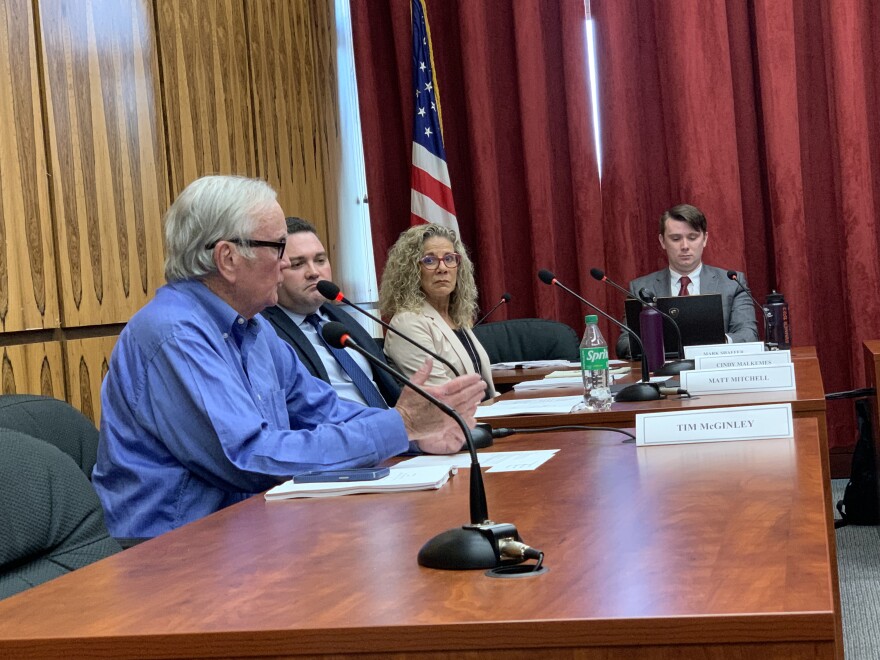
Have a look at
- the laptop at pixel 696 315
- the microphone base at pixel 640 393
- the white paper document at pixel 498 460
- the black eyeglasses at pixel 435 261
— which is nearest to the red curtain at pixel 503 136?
the laptop at pixel 696 315

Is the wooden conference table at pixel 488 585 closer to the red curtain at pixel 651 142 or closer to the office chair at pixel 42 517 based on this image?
the office chair at pixel 42 517

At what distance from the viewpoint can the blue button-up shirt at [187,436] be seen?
6.48 feet

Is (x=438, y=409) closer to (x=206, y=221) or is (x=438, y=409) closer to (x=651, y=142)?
(x=206, y=221)

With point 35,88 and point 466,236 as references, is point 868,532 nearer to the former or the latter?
point 466,236

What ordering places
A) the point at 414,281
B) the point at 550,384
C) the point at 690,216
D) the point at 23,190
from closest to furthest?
the point at 23,190
the point at 550,384
the point at 414,281
the point at 690,216

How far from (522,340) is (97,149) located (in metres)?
2.20

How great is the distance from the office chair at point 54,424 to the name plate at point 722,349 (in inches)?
87.3

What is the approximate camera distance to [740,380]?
9.53 feet

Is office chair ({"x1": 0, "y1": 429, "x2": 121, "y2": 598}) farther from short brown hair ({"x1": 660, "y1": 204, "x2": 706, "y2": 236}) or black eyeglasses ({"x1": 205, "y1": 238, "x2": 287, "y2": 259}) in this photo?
short brown hair ({"x1": 660, "y1": 204, "x2": 706, "y2": 236})

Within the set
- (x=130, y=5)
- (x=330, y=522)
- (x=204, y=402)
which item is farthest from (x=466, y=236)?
(x=330, y=522)

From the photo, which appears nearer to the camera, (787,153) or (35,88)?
(35,88)

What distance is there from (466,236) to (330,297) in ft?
11.6

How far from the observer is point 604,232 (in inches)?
232

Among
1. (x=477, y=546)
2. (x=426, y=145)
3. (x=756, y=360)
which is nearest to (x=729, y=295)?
(x=426, y=145)
